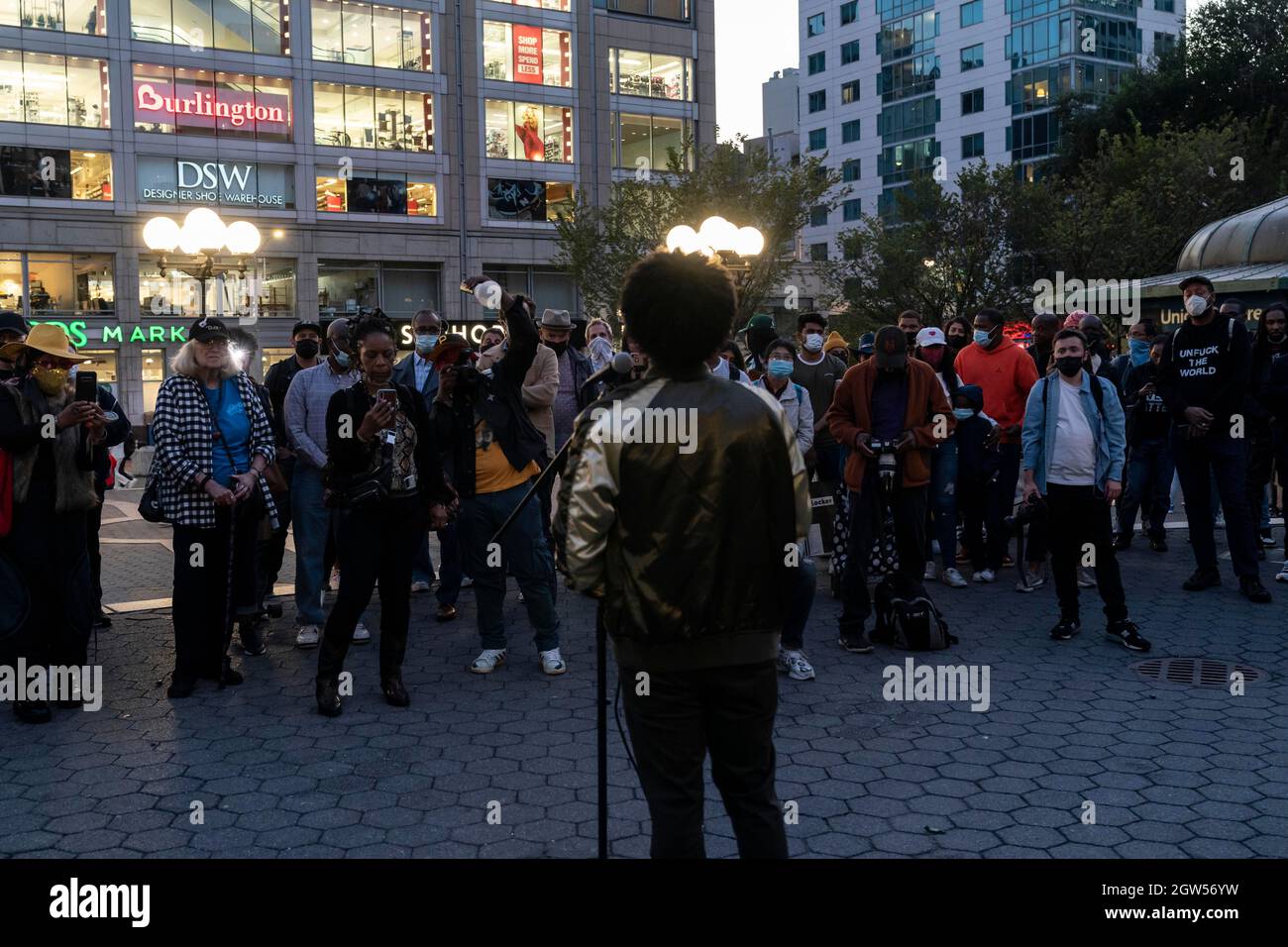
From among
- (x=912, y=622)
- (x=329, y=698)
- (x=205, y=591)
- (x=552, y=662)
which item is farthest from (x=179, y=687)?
(x=912, y=622)

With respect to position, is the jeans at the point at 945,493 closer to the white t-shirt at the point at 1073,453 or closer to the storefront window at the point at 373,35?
the white t-shirt at the point at 1073,453

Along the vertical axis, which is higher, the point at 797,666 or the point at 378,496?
the point at 378,496

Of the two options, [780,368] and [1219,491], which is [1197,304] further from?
[780,368]

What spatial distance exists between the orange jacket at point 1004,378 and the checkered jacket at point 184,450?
6.31 meters

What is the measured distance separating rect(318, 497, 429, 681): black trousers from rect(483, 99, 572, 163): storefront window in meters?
42.0

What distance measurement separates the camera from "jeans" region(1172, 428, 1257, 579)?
8.64m

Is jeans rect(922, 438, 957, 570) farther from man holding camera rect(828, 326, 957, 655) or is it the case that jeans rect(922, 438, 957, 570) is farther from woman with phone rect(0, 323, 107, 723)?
woman with phone rect(0, 323, 107, 723)

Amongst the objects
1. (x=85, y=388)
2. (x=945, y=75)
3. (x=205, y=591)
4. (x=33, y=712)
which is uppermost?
(x=945, y=75)

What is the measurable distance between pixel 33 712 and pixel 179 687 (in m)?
0.73

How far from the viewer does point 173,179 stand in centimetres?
4075

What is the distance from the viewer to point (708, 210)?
35094 mm

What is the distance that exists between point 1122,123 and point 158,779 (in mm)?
49384
